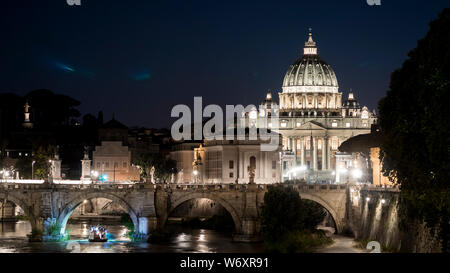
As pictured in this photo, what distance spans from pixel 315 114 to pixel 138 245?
107 m

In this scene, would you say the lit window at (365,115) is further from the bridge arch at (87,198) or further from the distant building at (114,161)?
the bridge arch at (87,198)

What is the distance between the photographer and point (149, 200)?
6356cm

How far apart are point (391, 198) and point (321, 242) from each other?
7916 millimetres

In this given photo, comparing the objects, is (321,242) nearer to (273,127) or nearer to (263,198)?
(263,198)

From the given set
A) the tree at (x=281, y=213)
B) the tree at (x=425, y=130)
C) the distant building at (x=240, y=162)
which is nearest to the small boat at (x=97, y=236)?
the tree at (x=281, y=213)

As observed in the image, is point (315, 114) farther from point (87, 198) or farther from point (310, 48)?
point (87, 198)

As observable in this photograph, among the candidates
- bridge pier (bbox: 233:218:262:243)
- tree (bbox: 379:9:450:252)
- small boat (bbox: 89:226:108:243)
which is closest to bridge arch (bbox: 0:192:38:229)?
small boat (bbox: 89:226:108:243)

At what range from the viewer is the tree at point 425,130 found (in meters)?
36.0

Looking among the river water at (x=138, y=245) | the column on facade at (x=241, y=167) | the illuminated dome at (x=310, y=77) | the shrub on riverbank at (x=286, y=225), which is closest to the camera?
the shrub on riverbank at (x=286, y=225)

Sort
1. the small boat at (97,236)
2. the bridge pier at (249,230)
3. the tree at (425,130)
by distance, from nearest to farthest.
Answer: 1. the tree at (425,130)
2. the small boat at (97,236)
3. the bridge pier at (249,230)

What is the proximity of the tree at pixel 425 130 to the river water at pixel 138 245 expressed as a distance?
13.0m

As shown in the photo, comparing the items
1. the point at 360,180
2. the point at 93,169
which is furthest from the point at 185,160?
the point at 360,180

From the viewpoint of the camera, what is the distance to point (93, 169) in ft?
327

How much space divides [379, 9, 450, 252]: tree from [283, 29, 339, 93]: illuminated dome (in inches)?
5148
